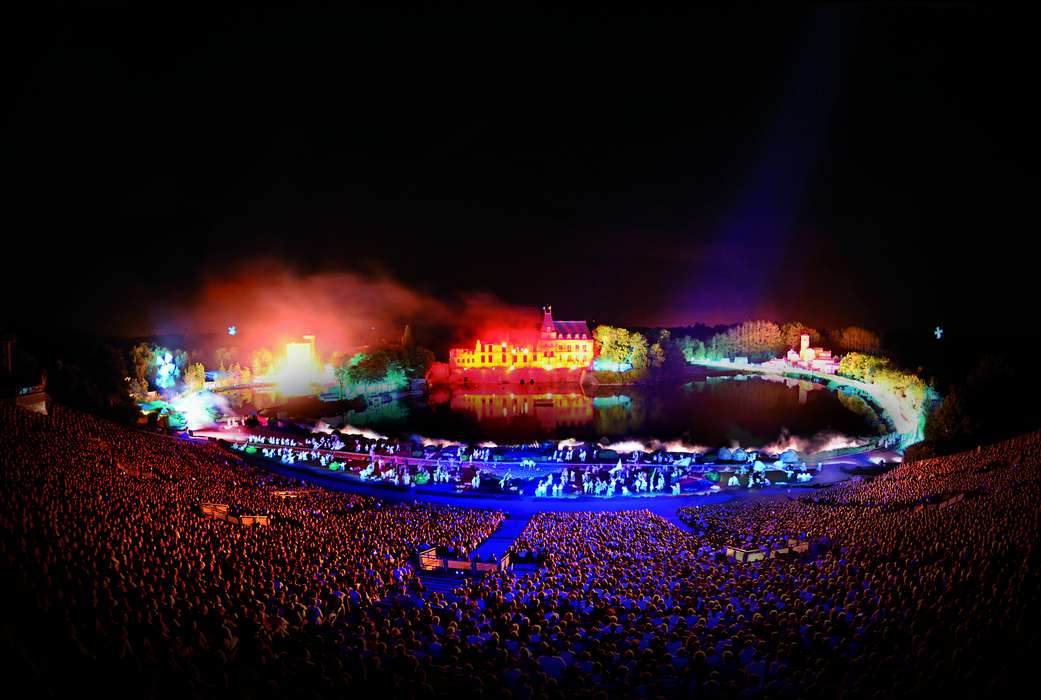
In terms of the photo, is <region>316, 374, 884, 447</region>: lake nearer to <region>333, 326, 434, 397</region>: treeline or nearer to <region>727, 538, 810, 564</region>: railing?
<region>333, 326, 434, 397</region>: treeline

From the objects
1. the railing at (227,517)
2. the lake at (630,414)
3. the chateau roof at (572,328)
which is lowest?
the railing at (227,517)

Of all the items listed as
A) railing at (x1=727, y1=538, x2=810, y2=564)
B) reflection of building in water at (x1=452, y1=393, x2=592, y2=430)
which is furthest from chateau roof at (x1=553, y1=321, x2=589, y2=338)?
railing at (x1=727, y1=538, x2=810, y2=564)

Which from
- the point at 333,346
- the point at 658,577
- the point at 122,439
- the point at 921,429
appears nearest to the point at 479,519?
the point at 658,577

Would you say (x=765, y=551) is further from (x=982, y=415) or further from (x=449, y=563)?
(x=982, y=415)

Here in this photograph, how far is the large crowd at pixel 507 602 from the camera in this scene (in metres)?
7.00

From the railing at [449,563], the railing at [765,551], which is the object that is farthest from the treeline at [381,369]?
the railing at [765,551]

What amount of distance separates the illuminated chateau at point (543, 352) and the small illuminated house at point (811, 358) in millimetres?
36910

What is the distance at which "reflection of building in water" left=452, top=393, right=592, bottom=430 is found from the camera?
53362mm

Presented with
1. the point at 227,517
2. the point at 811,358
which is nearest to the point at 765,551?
the point at 227,517

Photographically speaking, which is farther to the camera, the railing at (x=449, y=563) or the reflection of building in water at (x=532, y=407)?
the reflection of building in water at (x=532, y=407)

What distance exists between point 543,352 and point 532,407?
26.7 m

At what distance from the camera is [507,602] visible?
10.2 metres

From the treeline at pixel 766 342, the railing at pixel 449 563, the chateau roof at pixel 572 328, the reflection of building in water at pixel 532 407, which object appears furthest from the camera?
the treeline at pixel 766 342

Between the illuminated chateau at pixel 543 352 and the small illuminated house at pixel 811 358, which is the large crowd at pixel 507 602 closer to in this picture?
the illuminated chateau at pixel 543 352
